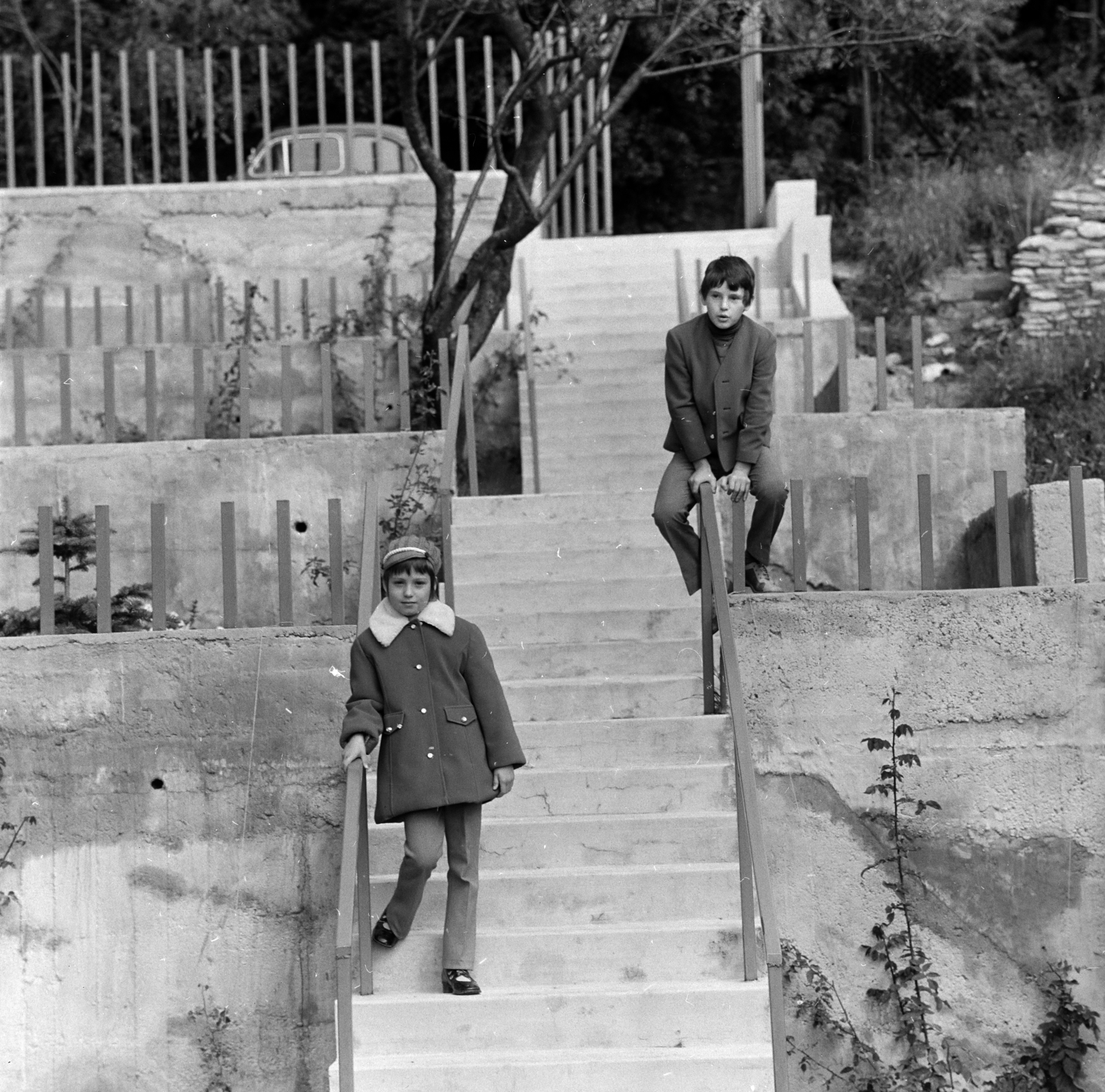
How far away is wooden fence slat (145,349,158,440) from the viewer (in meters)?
9.02

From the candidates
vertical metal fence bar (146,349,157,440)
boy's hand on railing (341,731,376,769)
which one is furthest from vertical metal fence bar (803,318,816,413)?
Answer: boy's hand on railing (341,731,376,769)

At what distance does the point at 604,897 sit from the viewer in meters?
6.21

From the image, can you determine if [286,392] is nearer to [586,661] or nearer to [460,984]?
[586,661]

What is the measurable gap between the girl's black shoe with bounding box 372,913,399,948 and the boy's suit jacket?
2193 millimetres

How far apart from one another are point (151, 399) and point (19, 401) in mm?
685

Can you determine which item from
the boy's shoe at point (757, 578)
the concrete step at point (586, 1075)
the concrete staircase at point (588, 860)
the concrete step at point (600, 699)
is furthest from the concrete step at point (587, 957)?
the boy's shoe at point (757, 578)

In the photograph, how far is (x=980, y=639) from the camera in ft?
22.9

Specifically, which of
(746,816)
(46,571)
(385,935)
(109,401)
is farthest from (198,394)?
(746,816)

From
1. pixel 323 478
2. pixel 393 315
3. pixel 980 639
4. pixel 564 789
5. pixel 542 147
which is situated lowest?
pixel 564 789

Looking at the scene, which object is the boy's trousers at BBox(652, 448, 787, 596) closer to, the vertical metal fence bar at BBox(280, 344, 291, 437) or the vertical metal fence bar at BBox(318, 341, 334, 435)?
the vertical metal fence bar at BBox(318, 341, 334, 435)

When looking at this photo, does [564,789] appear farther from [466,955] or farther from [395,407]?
[395,407]

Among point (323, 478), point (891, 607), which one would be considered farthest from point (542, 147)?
point (891, 607)

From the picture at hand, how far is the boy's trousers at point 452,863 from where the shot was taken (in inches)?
228

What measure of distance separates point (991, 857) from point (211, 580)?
3.63 m
